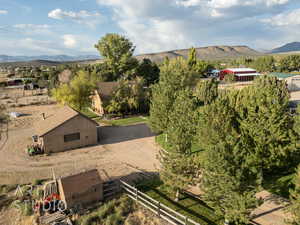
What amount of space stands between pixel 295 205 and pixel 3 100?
7162 cm

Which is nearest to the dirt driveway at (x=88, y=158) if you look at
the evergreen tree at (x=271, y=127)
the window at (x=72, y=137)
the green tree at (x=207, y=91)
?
the window at (x=72, y=137)

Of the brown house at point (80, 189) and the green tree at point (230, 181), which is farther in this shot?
the brown house at point (80, 189)

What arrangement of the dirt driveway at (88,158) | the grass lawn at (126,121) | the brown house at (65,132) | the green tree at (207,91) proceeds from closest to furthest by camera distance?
the dirt driveway at (88,158) → the brown house at (65,132) → the green tree at (207,91) → the grass lawn at (126,121)

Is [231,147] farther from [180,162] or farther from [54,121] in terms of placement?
[54,121]

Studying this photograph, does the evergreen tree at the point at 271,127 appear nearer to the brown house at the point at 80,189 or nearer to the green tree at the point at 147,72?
the brown house at the point at 80,189

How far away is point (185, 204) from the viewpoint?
1577 centimetres

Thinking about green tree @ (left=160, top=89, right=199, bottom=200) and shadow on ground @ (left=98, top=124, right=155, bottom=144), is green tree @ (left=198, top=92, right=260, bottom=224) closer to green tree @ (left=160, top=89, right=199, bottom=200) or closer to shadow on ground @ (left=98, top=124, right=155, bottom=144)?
green tree @ (left=160, top=89, right=199, bottom=200)

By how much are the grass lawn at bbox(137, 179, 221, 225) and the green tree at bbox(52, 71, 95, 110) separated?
83.8 ft

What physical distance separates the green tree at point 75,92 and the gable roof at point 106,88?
106 inches

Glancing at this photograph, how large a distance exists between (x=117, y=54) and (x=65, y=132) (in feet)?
134

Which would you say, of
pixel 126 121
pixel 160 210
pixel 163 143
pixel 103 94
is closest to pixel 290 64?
pixel 126 121

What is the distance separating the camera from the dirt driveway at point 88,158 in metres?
21.1

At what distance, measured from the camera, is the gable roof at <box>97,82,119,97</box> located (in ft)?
141

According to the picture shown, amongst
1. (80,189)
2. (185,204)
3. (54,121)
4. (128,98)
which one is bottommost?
(185,204)
